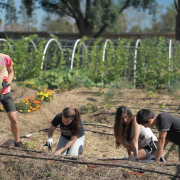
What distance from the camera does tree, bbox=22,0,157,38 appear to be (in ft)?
59.4

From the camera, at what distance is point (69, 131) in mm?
3703

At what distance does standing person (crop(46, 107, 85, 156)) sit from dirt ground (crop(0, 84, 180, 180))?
0.76 ft

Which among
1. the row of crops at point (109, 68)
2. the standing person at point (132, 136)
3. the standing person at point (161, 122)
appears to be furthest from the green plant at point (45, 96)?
the standing person at point (161, 122)

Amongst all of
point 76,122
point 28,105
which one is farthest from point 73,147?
point 28,105

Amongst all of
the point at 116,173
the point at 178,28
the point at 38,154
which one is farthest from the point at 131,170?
the point at 178,28

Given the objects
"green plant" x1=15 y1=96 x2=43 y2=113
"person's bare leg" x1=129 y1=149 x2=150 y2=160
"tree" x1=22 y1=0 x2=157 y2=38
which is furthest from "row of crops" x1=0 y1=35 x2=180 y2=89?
"tree" x1=22 y1=0 x2=157 y2=38

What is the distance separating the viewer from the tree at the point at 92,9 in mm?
18109

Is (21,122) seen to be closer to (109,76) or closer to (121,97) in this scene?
(121,97)

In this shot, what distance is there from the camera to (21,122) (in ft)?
18.8

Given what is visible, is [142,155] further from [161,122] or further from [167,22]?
[167,22]

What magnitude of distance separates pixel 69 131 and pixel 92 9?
15.4 metres

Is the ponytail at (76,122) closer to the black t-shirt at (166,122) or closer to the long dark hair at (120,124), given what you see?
the long dark hair at (120,124)

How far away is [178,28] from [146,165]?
13491 millimetres

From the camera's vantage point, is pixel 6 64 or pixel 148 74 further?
pixel 148 74
